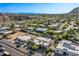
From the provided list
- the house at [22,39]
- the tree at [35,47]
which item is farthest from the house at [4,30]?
the tree at [35,47]

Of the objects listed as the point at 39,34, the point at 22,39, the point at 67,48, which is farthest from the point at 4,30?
the point at 67,48

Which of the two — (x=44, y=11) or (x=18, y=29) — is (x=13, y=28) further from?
(x=44, y=11)

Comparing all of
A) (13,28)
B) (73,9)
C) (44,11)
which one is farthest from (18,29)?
(73,9)

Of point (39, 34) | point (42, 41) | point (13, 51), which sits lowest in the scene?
point (13, 51)

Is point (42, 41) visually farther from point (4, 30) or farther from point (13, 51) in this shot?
point (4, 30)

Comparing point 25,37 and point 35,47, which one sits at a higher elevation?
point 25,37

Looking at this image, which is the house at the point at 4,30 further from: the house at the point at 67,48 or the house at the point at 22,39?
the house at the point at 67,48
